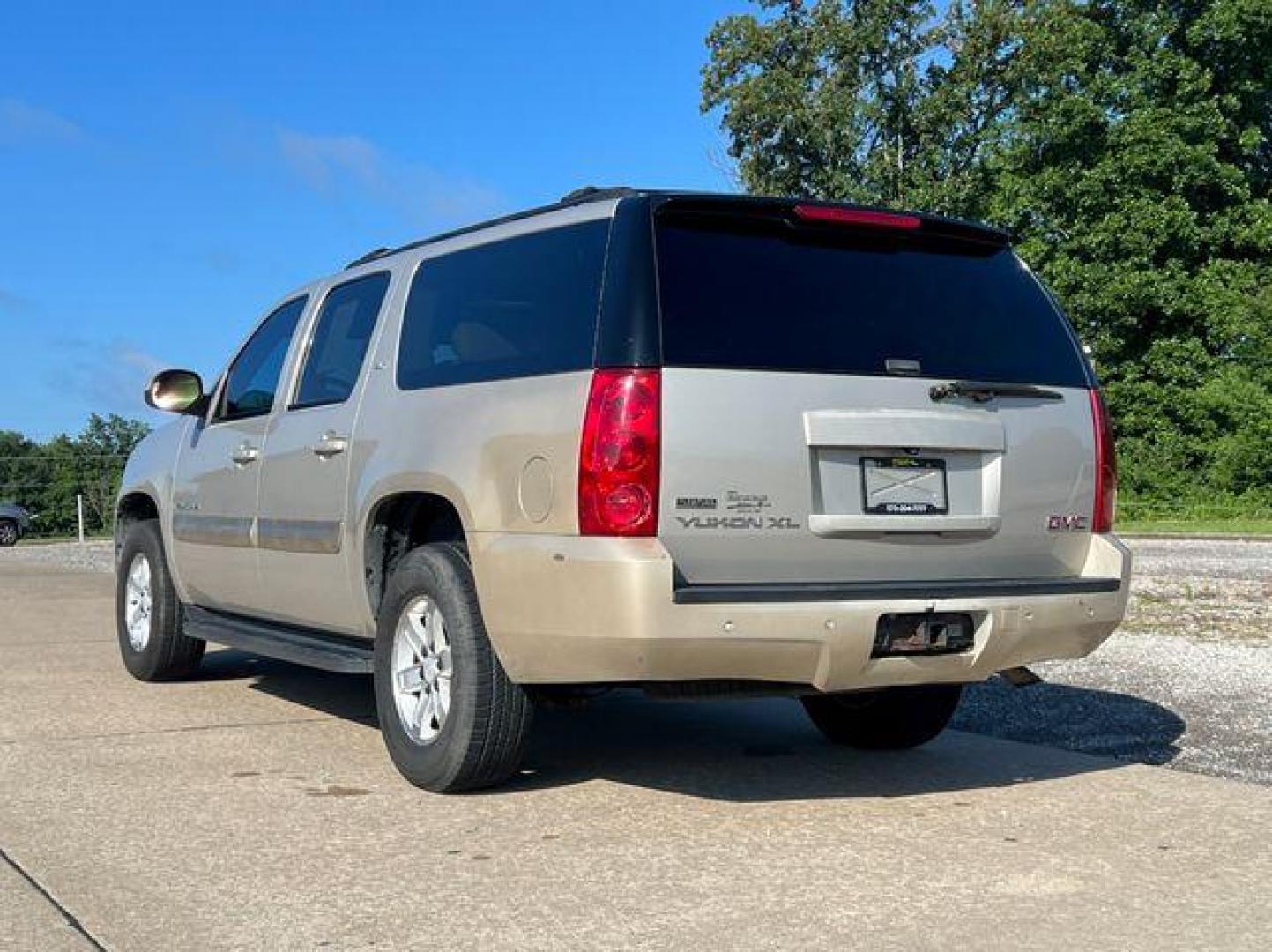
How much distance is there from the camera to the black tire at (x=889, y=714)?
238 inches

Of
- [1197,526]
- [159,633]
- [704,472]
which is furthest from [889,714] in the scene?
[1197,526]

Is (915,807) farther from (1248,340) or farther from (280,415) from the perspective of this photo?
(1248,340)

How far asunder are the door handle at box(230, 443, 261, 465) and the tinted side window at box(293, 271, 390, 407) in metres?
0.36

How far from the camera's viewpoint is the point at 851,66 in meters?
Result: 37.8

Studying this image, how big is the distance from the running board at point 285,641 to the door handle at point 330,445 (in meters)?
0.76

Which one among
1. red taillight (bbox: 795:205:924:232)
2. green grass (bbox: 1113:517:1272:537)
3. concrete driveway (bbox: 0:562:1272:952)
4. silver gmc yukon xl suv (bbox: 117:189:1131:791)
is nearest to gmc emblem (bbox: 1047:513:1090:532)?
silver gmc yukon xl suv (bbox: 117:189:1131:791)

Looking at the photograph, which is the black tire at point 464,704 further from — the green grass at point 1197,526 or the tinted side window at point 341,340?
the green grass at point 1197,526

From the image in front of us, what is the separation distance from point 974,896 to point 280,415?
3.85m

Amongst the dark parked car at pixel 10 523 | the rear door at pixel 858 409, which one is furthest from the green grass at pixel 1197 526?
the dark parked car at pixel 10 523

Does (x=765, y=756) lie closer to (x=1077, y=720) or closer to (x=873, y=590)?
(x=873, y=590)

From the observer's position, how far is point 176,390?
7613 mm

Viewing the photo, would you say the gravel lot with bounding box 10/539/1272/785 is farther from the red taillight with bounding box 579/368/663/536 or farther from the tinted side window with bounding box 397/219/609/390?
the tinted side window with bounding box 397/219/609/390

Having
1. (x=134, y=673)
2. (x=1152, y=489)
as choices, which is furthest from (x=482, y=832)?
(x=1152, y=489)

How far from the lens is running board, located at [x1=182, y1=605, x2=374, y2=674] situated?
19.4 ft
